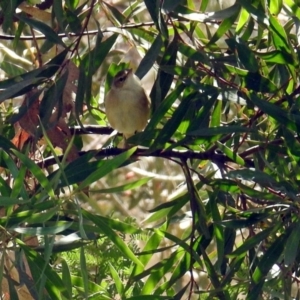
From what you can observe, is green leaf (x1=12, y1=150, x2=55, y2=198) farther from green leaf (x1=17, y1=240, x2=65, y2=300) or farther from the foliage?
green leaf (x1=17, y1=240, x2=65, y2=300)

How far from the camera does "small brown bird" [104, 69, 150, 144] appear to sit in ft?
8.39

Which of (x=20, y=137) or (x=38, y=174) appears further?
(x=20, y=137)

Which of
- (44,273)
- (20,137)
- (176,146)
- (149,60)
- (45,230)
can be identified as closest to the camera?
(45,230)

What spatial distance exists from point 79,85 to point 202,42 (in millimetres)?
415

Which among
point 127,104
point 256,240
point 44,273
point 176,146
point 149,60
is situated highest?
point 127,104

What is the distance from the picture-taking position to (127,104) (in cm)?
267

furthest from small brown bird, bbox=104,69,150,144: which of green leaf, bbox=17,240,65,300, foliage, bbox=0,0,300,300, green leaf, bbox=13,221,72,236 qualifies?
green leaf, bbox=13,221,72,236

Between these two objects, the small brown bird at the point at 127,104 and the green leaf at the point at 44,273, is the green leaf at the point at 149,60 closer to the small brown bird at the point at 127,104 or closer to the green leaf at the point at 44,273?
the green leaf at the point at 44,273

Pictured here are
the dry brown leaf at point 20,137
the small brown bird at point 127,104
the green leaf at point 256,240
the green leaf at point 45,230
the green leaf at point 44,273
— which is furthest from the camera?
the small brown bird at point 127,104

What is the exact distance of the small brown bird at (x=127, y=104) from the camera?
2.56 m

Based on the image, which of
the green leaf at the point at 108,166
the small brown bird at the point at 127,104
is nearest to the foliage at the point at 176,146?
the green leaf at the point at 108,166

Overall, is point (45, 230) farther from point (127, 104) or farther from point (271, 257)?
point (127, 104)

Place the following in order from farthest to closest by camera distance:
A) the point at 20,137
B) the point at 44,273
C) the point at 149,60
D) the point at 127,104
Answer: the point at 127,104 → the point at 20,137 → the point at 149,60 → the point at 44,273

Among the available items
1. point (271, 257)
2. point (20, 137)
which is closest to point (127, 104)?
point (20, 137)
